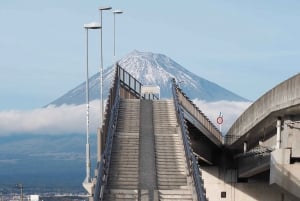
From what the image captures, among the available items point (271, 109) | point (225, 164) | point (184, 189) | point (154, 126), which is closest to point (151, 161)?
point (184, 189)

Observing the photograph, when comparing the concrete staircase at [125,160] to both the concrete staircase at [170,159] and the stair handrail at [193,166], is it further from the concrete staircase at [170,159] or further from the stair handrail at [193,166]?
the stair handrail at [193,166]

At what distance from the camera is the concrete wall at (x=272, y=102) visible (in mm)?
35750

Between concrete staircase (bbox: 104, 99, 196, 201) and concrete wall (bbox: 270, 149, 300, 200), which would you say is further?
concrete wall (bbox: 270, 149, 300, 200)

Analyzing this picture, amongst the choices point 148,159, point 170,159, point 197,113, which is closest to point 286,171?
point 170,159

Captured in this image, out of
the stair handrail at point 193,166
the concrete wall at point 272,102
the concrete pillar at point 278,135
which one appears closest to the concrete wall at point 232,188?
the concrete wall at point 272,102

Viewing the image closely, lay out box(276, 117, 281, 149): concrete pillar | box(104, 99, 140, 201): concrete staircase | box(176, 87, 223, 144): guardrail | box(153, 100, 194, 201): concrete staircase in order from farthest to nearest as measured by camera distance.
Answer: box(176, 87, 223, 144): guardrail → box(276, 117, 281, 149): concrete pillar → box(153, 100, 194, 201): concrete staircase → box(104, 99, 140, 201): concrete staircase

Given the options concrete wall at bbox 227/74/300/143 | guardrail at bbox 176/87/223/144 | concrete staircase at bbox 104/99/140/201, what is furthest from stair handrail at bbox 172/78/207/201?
guardrail at bbox 176/87/223/144

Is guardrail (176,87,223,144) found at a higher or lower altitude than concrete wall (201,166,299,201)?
higher

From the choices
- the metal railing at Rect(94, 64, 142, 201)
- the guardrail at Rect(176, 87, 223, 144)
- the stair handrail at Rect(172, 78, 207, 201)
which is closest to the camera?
the stair handrail at Rect(172, 78, 207, 201)

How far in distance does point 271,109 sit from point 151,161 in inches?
353

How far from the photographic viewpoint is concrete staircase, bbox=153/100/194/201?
103 feet

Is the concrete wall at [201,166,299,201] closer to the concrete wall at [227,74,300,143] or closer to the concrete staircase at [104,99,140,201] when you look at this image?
the concrete wall at [227,74,300,143]

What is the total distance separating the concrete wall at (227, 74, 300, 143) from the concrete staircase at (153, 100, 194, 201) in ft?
16.2

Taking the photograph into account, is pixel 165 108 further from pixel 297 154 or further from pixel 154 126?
pixel 297 154
